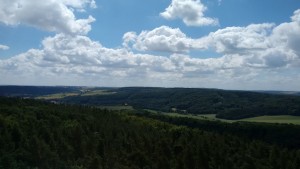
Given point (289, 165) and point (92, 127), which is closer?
point (289, 165)

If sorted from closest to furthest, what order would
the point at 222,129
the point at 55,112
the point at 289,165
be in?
the point at 289,165
the point at 55,112
the point at 222,129

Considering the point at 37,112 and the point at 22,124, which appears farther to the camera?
the point at 37,112

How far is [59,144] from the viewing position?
3799 inches

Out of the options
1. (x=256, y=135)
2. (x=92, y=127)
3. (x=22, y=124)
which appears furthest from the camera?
(x=256, y=135)

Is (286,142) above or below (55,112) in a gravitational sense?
below

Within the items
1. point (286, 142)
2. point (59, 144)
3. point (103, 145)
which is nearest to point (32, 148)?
point (59, 144)

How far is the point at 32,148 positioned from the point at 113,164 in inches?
697

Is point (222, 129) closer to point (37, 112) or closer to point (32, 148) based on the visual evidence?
point (37, 112)

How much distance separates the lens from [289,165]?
305 ft

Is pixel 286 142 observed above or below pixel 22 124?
below

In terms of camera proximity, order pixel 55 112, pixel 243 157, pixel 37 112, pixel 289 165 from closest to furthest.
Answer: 1. pixel 289 165
2. pixel 243 157
3. pixel 37 112
4. pixel 55 112

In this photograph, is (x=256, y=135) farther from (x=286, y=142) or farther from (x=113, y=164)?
(x=113, y=164)

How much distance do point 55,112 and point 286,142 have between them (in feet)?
321

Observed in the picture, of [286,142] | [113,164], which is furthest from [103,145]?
[286,142]
